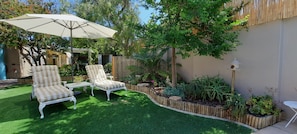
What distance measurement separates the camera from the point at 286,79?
3.71 metres

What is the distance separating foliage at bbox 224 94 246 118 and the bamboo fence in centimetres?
219

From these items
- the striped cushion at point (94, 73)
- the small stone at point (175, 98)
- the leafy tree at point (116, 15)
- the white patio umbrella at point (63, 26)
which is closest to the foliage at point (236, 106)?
the small stone at point (175, 98)

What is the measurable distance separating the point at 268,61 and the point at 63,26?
7.03 m

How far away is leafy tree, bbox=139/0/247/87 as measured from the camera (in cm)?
403

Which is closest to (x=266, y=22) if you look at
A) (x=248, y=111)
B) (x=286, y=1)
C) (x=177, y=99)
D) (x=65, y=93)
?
(x=286, y=1)

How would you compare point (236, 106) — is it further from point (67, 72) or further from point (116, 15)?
point (67, 72)

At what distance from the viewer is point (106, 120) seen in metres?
3.82

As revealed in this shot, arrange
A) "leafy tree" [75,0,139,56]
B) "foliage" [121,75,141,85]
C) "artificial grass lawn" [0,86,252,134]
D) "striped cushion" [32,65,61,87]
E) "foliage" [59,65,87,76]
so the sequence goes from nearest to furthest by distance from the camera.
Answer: "artificial grass lawn" [0,86,252,134] < "striped cushion" [32,65,61,87] < "foliage" [121,75,141,85] < "leafy tree" [75,0,139,56] < "foliage" [59,65,87,76]

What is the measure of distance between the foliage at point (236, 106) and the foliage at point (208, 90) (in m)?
0.61

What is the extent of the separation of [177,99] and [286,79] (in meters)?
2.77

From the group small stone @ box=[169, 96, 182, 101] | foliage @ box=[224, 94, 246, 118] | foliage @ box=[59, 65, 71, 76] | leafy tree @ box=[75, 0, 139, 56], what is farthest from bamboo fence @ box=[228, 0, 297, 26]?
foliage @ box=[59, 65, 71, 76]

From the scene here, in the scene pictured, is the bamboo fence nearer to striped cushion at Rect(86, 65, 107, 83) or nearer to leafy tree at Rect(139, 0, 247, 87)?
leafy tree at Rect(139, 0, 247, 87)

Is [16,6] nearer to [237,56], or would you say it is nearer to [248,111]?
[237,56]

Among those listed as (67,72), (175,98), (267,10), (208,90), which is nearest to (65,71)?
(67,72)
